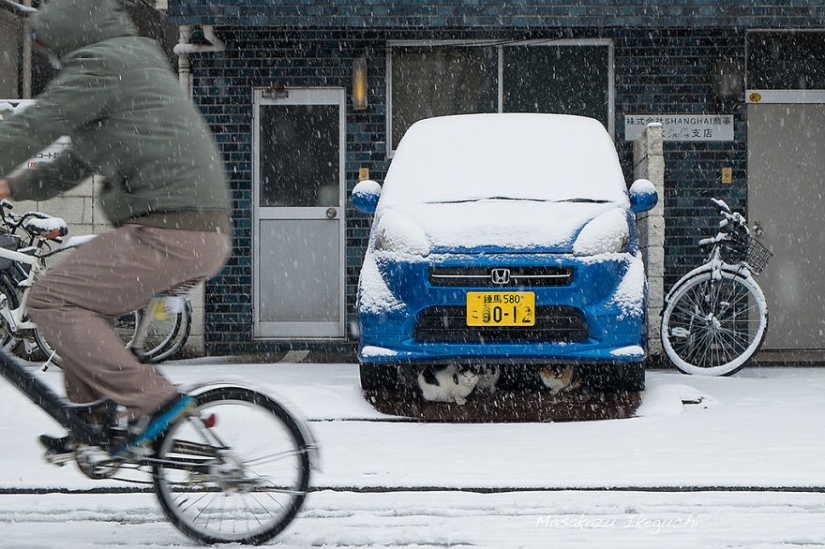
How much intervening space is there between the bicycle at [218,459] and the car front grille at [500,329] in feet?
8.59

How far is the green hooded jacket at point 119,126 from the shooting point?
10.8 feet

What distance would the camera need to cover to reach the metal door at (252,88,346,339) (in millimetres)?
10500

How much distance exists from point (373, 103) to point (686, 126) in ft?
10.3

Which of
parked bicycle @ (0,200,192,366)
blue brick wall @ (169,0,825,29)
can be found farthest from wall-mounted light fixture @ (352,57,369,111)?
parked bicycle @ (0,200,192,366)

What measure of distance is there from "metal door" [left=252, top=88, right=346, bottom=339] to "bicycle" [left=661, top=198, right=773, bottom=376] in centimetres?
333

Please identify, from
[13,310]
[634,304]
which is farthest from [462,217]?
[13,310]

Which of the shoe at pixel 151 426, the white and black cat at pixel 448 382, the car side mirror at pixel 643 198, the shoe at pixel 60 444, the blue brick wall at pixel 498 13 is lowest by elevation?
the white and black cat at pixel 448 382

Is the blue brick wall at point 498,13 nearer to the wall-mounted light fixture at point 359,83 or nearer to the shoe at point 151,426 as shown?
the wall-mounted light fixture at point 359,83

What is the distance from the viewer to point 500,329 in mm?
6160

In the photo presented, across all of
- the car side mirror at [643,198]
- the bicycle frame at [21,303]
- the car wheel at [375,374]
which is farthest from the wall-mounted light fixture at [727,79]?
the bicycle frame at [21,303]

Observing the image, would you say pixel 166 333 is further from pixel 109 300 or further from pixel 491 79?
pixel 109 300

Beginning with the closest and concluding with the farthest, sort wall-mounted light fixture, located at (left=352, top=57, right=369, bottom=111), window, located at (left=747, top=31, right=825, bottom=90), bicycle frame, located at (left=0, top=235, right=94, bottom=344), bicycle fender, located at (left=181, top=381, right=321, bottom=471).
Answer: bicycle fender, located at (left=181, top=381, right=321, bottom=471), bicycle frame, located at (left=0, top=235, right=94, bottom=344), wall-mounted light fixture, located at (left=352, top=57, right=369, bottom=111), window, located at (left=747, top=31, right=825, bottom=90)

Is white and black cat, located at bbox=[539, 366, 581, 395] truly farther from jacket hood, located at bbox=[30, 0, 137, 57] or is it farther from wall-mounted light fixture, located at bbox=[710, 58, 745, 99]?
wall-mounted light fixture, located at bbox=[710, 58, 745, 99]

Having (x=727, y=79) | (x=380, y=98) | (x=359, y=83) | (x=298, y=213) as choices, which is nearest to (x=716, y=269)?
(x=727, y=79)
